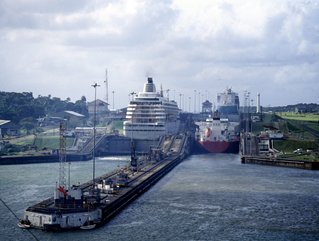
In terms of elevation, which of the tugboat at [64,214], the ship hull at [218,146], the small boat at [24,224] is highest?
the ship hull at [218,146]

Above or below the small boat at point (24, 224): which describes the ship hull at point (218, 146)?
above

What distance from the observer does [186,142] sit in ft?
281

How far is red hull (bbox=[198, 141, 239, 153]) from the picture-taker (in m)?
87.7

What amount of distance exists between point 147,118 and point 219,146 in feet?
39.4

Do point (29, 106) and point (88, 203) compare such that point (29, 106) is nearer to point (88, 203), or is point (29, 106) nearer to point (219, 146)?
point (219, 146)

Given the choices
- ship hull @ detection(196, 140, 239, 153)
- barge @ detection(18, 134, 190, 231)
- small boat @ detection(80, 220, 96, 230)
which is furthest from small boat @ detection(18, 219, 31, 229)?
ship hull @ detection(196, 140, 239, 153)

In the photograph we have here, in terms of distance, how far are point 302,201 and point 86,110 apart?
108223 mm

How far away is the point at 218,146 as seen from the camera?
3450 inches

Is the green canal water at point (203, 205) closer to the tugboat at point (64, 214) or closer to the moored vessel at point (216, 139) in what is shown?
the tugboat at point (64, 214)

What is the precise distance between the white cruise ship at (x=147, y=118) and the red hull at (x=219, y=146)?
6.56 meters

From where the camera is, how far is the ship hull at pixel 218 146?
87.7 meters

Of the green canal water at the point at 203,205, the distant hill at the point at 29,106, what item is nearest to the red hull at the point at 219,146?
the green canal water at the point at 203,205

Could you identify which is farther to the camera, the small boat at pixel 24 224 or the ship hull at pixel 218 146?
the ship hull at pixel 218 146

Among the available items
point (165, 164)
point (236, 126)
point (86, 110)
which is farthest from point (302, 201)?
point (86, 110)
